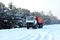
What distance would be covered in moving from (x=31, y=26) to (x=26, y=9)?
132 ft

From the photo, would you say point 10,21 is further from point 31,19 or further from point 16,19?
point 31,19

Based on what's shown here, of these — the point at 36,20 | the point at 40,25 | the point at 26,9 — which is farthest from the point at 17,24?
the point at 26,9

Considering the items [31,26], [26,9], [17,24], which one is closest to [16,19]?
[17,24]

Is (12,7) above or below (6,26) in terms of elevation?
above

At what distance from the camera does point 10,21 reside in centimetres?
4403

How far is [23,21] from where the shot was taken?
51.0 m

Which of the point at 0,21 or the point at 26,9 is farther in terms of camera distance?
the point at 26,9

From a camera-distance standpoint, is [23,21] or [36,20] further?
[23,21]

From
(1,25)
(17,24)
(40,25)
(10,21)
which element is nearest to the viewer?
(40,25)

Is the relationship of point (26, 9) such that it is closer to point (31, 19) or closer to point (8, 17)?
point (8, 17)

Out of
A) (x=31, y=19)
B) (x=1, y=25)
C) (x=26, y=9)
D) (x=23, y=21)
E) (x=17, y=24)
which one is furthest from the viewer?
(x=26, y=9)

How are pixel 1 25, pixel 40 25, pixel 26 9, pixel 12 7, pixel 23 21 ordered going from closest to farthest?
pixel 40 25 < pixel 1 25 < pixel 23 21 < pixel 12 7 < pixel 26 9

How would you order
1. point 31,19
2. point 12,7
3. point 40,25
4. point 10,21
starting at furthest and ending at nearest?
point 12,7
point 10,21
point 40,25
point 31,19

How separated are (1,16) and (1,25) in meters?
3.24
